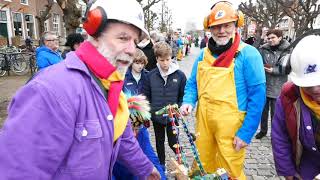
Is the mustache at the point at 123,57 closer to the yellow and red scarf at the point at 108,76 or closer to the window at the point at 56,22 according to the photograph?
the yellow and red scarf at the point at 108,76

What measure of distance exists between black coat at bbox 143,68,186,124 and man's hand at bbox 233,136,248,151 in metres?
1.13

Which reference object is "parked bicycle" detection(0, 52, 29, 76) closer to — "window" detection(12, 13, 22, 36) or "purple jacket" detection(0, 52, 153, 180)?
"purple jacket" detection(0, 52, 153, 180)

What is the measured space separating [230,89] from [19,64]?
14262 millimetres

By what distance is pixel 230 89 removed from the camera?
8.93 ft

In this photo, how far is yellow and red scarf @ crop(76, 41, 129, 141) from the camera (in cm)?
153

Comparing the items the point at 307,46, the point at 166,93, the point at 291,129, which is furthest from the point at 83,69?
the point at 166,93

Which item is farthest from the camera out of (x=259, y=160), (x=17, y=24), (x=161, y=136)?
(x=17, y=24)

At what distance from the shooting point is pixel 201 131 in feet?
9.55

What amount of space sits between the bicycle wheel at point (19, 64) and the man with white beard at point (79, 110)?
13981 millimetres

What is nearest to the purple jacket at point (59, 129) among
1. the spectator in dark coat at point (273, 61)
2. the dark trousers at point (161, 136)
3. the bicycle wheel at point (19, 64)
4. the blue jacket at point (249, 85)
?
the blue jacket at point (249, 85)

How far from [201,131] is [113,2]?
68.0 inches

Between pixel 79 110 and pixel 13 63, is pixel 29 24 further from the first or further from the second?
pixel 79 110

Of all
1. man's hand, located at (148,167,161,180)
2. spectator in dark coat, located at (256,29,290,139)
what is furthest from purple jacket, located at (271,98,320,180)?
spectator in dark coat, located at (256,29,290,139)

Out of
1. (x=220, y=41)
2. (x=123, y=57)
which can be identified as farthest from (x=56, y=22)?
(x=123, y=57)
